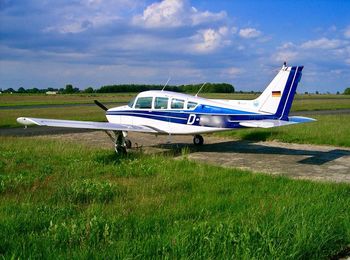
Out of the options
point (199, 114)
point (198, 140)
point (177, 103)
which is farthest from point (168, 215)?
point (198, 140)

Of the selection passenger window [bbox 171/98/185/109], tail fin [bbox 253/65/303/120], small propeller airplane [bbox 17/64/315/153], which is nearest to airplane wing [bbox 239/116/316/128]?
small propeller airplane [bbox 17/64/315/153]

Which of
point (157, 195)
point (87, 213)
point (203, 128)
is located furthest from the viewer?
point (203, 128)

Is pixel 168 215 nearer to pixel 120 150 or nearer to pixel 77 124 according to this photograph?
pixel 120 150

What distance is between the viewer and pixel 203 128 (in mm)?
13844

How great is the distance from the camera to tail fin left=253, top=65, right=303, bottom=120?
13055mm

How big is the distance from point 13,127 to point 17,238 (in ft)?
71.1

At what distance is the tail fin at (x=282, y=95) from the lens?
42.8ft

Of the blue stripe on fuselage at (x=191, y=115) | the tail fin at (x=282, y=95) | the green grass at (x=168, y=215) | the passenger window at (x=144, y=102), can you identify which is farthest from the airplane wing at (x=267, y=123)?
the passenger window at (x=144, y=102)

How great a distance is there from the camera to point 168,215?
5.96m

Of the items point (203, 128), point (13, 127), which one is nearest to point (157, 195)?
point (203, 128)

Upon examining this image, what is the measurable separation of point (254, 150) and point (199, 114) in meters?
2.73

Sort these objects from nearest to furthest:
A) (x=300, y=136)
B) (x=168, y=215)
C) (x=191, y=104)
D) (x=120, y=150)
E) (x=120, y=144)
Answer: (x=168, y=215), (x=120, y=150), (x=120, y=144), (x=191, y=104), (x=300, y=136)

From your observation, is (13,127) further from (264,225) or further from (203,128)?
(264,225)

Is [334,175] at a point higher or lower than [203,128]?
lower
